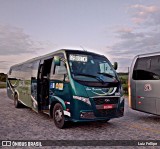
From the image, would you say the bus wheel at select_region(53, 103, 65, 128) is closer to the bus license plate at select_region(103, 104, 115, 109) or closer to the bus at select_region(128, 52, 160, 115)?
the bus license plate at select_region(103, 104, 115, 109)

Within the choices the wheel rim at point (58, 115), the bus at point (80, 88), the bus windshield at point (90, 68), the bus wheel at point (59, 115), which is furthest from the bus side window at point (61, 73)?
the wheel rim at point (58, 115)

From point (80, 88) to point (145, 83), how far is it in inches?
121

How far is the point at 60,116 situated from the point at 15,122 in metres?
2.09

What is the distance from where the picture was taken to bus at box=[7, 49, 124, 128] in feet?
20.6

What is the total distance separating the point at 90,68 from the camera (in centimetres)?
696

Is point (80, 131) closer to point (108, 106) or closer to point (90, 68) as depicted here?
point (108, 106)

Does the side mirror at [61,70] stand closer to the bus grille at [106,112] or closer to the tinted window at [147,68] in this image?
the bus grille at [106,112]

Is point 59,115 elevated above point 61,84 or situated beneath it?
situated beneath

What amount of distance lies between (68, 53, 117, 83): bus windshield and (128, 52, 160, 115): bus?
1.58 m

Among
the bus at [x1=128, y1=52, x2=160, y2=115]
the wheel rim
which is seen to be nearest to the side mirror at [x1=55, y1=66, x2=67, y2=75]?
the wheel rim

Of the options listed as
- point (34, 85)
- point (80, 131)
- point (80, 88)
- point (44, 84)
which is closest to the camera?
point (80, 88)

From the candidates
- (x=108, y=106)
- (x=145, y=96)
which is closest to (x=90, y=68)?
(x=108, y=106)

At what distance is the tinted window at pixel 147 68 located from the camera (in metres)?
7.81

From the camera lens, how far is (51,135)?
6.12m
